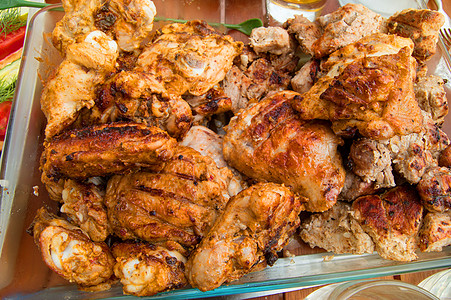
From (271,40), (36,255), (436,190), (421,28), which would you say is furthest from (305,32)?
(36,255)

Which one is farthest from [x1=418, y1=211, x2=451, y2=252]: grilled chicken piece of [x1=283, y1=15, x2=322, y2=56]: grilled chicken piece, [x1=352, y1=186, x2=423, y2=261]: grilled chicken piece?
[x1=283, y1=15, x2=322, y2=56]: grilled chicken piece

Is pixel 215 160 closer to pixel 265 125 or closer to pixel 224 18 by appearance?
pixel 265 125

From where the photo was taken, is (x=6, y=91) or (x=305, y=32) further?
(x=6, y=91)

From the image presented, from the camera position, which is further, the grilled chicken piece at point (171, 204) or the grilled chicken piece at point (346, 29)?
the grilled chicken piece at point (346, 29)

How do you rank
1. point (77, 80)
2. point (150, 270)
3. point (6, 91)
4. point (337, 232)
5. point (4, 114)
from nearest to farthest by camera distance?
point (150, 270) → point (77, 80) → point (337, 232) → point (4, 114) → point (6, 91)

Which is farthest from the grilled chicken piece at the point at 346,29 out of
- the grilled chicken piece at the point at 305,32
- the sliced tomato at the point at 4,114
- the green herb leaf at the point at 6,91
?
the green herb leaf at the point at 6,91

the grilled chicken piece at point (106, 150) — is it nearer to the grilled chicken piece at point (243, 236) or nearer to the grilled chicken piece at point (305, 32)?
the grilled chicken piece at point (243, 236)

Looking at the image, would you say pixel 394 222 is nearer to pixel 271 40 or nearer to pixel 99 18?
pixel 271 40
